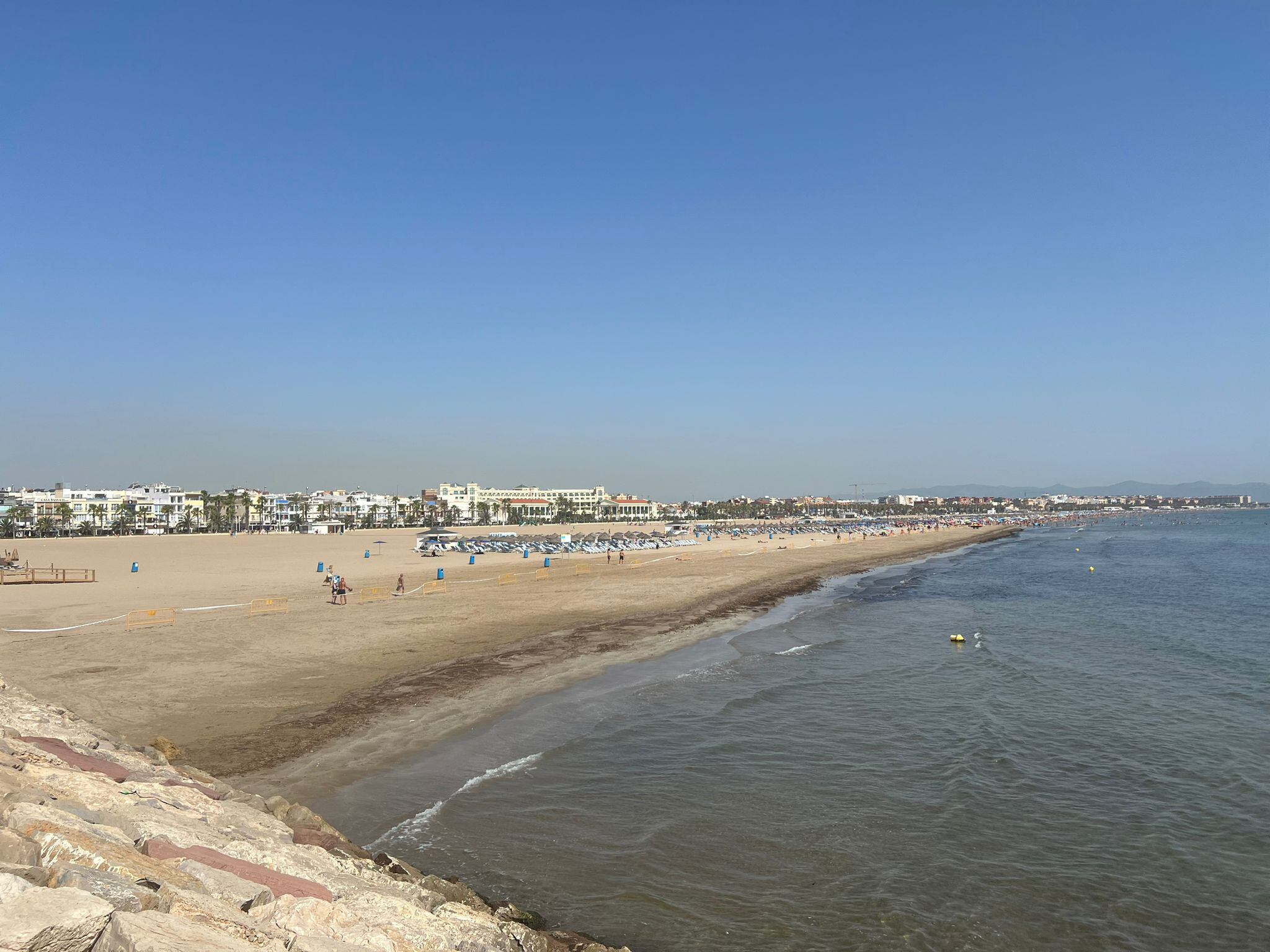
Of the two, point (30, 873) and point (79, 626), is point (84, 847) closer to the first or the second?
point (30, 873)

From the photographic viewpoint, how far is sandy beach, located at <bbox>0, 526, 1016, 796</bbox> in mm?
14688

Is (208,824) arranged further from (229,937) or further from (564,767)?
(564,767)

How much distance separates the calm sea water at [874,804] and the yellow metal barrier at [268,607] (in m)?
17.1

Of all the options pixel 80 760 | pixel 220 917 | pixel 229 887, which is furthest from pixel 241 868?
pixel 80 760

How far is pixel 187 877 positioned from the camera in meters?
5.94

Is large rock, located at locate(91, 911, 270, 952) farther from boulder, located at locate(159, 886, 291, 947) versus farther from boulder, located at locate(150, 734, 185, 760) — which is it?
boulder, located at locate(150, 734, 185, 760)

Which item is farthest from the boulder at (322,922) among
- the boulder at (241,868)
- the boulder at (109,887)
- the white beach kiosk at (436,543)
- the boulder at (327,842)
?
the white beach kiosk at (436,543)

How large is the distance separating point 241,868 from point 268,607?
2711 centimetres

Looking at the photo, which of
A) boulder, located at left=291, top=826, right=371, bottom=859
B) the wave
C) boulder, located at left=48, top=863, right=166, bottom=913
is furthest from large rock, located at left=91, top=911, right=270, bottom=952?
the wave

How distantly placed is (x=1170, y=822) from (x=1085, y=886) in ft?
10.6

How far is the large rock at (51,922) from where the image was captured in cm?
349

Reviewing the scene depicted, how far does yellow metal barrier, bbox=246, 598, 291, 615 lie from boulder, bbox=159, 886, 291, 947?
26.6 metres

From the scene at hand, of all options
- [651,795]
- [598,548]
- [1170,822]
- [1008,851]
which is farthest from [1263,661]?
[598,548]

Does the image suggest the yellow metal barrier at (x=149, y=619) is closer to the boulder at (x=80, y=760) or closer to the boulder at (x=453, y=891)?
the boulder at (x=80, y=760)
